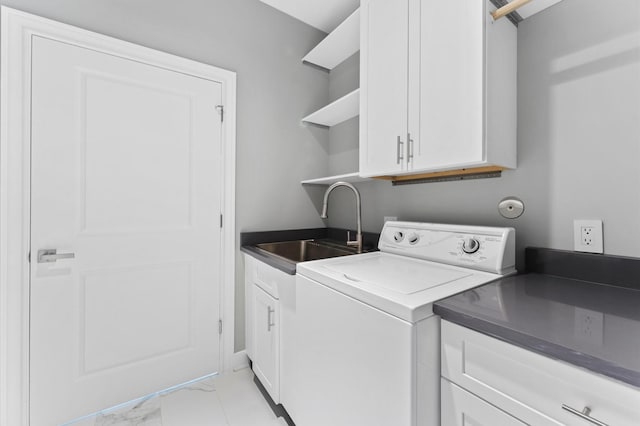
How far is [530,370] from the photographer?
637 millimetres

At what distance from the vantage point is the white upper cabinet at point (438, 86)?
108cm

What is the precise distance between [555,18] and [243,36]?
176cm

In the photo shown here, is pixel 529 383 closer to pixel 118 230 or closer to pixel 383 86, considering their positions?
pixel 383 86

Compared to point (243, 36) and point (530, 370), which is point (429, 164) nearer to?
point (530, 370)

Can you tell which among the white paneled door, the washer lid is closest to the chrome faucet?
the washer lid

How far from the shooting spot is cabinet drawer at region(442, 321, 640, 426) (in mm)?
532

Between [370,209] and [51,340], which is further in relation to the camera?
[370,209]

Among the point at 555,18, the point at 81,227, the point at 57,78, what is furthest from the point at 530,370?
the point at 57,78

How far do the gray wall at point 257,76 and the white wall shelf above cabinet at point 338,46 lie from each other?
0.11 meters

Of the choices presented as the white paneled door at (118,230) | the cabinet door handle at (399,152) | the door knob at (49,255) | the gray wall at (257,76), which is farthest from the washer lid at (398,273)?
the door knob at (49,255)

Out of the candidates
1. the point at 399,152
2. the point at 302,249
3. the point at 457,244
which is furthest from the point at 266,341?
the point at 399,152

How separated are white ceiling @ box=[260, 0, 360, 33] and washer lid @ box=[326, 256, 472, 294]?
71.8 inches

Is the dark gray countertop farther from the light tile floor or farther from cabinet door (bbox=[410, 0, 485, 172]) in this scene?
the light tile floor

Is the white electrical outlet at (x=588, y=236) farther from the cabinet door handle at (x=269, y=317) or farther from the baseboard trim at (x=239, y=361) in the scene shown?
the baseboard trim at (x=239, y=361)
